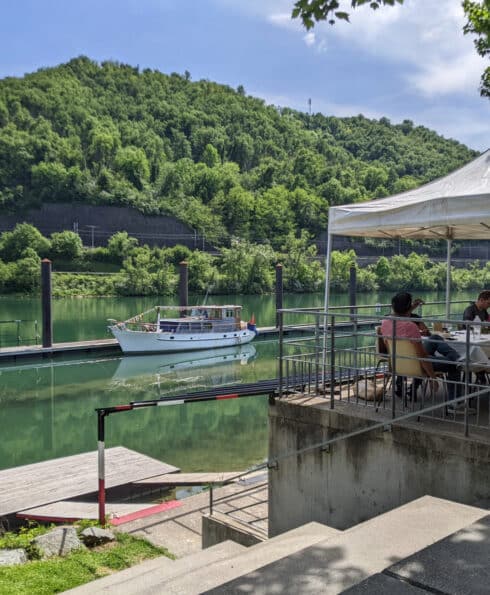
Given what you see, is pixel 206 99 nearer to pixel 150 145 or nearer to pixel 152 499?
pixel 150 145

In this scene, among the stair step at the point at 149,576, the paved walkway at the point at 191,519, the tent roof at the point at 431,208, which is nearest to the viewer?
the stair step at the point at 149,576

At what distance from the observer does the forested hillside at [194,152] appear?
95.3 meters

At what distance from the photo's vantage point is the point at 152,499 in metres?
8.38

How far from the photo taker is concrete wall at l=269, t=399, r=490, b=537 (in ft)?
13.4

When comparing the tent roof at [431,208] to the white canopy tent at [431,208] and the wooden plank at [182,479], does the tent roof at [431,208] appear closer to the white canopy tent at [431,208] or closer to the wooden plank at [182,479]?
the white canopy tent at [431,208]

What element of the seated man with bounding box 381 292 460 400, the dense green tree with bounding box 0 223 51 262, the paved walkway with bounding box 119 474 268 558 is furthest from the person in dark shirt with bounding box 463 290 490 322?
the dense green tree with bounding box 0 223 51 262

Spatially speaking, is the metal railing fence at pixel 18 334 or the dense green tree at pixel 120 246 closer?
the metal railing fence at pixel 18 334

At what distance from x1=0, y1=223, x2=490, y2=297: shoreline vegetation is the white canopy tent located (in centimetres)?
5770

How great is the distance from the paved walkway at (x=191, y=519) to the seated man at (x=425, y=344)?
6.89 feet

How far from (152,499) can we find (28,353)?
582 inches

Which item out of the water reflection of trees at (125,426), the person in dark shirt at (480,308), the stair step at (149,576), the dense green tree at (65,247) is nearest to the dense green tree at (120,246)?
the dense green tree at (65,247)

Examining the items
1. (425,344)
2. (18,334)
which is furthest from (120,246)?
(425,344)

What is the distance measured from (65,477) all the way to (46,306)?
16.5m

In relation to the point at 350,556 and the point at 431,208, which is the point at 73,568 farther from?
the point at 431,208
